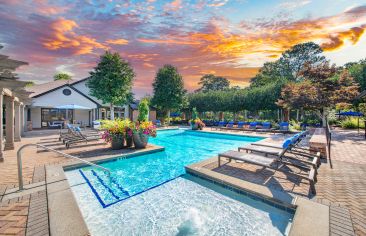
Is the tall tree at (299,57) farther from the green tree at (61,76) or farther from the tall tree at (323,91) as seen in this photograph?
the green tree at (61,76)

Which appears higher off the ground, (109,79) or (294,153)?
(109,79)

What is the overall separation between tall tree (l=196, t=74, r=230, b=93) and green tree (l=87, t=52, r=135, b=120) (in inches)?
1672

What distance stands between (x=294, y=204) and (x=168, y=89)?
25.7m

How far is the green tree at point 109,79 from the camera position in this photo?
23.2m

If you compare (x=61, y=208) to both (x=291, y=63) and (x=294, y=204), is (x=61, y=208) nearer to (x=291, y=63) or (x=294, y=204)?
(x=294, y=204)

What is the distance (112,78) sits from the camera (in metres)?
23.5

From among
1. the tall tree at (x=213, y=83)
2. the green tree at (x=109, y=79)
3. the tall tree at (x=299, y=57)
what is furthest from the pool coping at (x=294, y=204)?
the tall tree at (x=213, y=83)

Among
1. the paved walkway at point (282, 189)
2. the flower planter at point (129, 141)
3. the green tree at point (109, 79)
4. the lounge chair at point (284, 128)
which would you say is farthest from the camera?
the green tree at point (109, 79)

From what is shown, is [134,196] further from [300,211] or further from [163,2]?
[163,2]

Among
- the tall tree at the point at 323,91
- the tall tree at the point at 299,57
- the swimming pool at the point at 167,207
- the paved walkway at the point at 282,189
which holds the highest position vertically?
the tall tree at the point at 299,57

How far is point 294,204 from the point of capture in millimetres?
3568

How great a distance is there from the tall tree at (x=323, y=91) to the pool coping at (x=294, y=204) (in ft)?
47.9

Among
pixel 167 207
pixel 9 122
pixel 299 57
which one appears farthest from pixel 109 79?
pixel 299 57

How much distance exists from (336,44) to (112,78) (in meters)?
25.3
